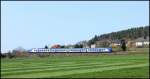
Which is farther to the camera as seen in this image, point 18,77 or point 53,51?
point 53,51

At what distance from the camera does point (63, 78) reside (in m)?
23.1

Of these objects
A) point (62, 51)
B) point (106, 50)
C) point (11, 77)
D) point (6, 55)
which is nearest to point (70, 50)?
point (62, 51)

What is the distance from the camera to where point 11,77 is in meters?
24.2

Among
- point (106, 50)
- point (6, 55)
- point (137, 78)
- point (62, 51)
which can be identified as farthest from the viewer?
point (62, 51)

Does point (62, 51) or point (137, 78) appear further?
point (62, 51)

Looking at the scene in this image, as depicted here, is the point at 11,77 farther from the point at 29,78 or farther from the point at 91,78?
the point at 91,78

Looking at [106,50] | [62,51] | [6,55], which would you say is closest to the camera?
[6,55]

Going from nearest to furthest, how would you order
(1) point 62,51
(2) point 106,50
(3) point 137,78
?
(3) point 137,78
(2) point 106,50
(1) point 62,51

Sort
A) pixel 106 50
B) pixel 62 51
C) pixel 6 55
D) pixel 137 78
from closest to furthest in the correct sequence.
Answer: pixel 137 78, pixel 6 55, pixel 106 50, pixel 62 51

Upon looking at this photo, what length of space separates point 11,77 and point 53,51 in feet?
410

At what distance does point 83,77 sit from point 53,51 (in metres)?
126

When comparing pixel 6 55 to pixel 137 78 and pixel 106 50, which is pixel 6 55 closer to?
pixel 106 50

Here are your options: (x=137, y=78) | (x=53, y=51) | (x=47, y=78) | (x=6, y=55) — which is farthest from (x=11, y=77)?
(x=53, y=51)

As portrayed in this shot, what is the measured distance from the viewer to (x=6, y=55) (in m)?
103
